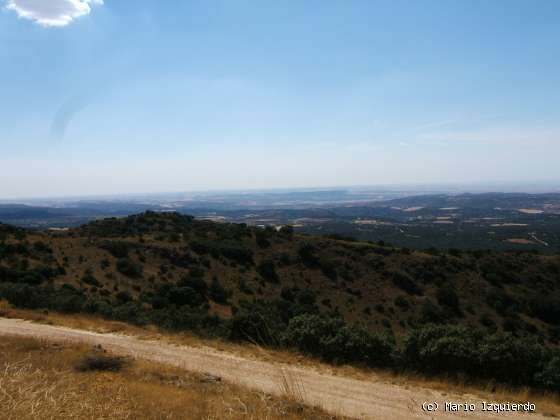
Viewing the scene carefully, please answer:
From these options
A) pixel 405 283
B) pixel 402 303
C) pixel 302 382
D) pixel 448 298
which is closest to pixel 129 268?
pixel 402 303

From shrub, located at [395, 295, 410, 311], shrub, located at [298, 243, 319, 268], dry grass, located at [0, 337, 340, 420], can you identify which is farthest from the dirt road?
shrub, located at [298, 243, 319, 268]

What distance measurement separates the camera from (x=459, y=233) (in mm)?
116625

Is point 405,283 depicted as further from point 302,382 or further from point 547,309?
point 302,382

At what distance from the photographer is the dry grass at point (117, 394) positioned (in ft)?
15.7

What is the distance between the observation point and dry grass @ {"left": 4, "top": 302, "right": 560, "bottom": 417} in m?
8.37

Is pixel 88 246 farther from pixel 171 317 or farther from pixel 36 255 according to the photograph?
pixel 171 317

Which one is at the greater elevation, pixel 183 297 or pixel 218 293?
pixel 183 297

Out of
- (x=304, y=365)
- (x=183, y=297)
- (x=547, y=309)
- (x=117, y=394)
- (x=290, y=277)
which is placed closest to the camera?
(x=117, y=394)

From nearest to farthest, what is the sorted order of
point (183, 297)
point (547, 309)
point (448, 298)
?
point (183, 297)
point (547, 309)
point (448, 298)

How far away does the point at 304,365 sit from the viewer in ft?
33.7

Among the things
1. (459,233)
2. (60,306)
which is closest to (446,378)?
(60,306)

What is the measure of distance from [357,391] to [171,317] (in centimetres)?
863

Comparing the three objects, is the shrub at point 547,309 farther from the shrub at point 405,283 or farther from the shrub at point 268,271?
the shrub at point 268,271

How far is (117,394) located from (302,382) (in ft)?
13.5
